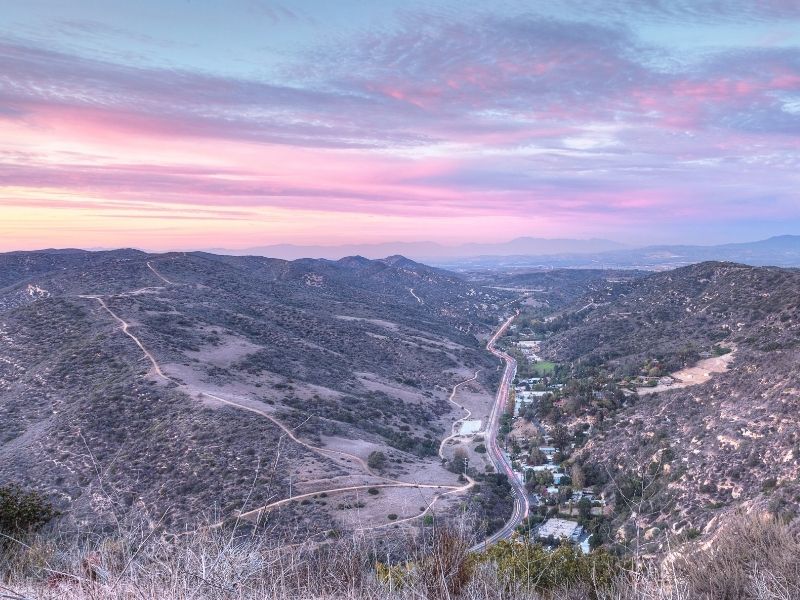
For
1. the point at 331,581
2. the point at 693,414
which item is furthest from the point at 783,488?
the point at 331,581

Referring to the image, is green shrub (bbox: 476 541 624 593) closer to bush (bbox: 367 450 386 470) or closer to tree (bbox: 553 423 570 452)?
bush (bbox: 367 450 386 470)

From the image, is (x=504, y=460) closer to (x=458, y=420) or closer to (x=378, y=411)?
(x=458, y=420)

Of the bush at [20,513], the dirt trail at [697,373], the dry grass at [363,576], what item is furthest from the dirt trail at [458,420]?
the dry grass at [363,576]

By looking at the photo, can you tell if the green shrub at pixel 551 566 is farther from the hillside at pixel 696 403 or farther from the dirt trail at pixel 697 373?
the dirt trail at pixel 697 373

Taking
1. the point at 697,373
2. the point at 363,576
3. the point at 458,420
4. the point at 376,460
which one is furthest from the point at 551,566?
the point at 458,420

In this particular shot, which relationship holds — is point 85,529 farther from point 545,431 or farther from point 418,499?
point 545,431

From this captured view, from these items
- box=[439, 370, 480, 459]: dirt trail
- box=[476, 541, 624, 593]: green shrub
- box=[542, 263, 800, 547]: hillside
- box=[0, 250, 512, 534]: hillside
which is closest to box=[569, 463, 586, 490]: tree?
box=[542, 263, 800, 547]: hillside
